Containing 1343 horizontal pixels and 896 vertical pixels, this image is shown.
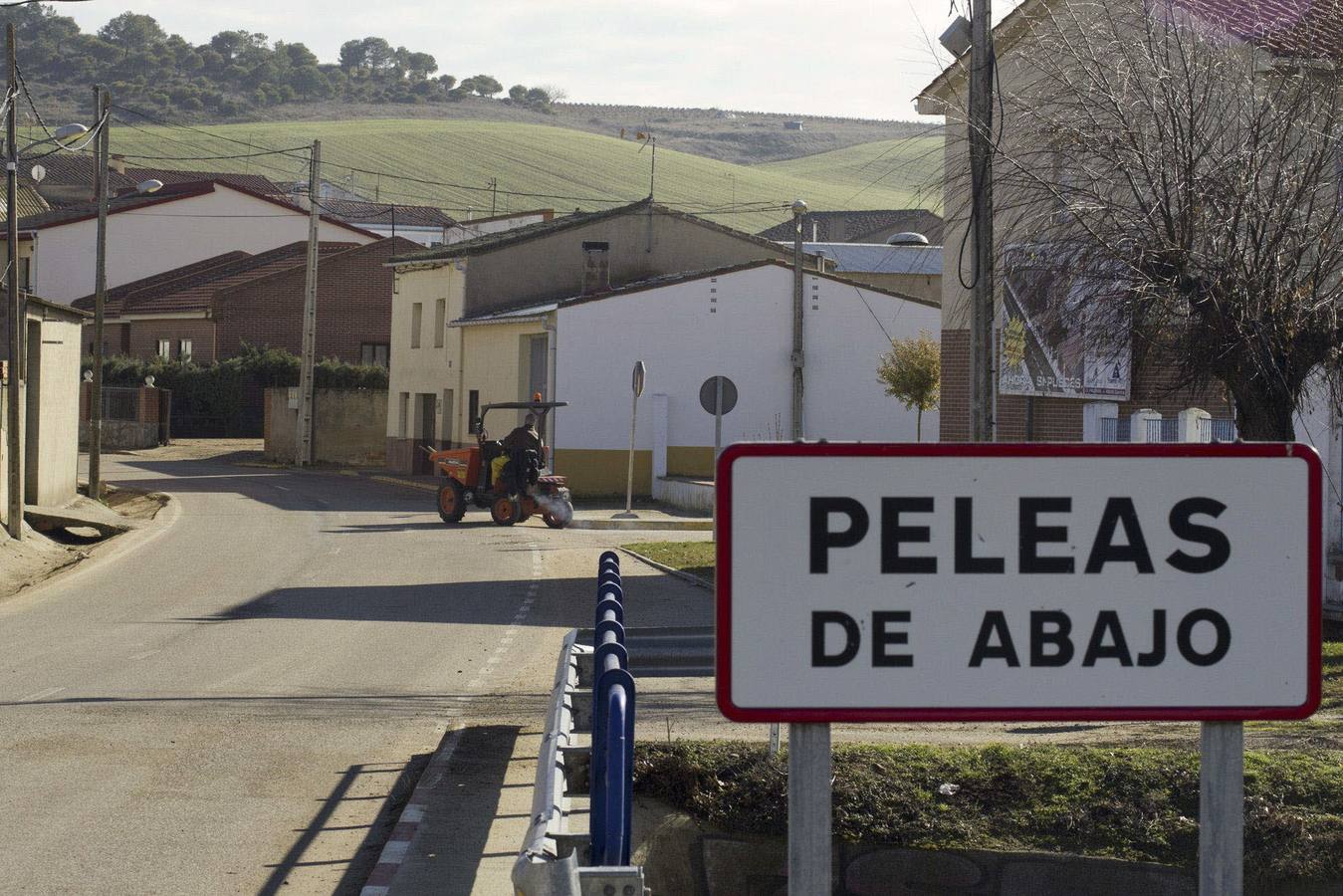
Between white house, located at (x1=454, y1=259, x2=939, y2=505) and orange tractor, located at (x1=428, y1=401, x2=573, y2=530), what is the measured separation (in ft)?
22.6

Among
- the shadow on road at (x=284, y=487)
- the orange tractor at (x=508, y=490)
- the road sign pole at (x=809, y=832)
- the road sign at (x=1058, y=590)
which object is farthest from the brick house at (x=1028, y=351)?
the shadow on road at (x=284, y=487)

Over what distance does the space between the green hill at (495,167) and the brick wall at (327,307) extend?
63.6 meters

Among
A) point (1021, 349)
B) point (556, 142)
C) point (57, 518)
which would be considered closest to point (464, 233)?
point (57, 518)

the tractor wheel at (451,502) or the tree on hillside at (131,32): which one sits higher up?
the tree on hillside at (131,32)

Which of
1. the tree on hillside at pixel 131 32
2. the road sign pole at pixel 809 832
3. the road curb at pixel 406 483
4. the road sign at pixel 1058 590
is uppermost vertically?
the tree on hillside at pixel 131 32

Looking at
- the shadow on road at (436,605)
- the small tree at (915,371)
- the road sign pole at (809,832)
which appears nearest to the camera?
the road sign pole at (809,832)

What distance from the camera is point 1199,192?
8.98m

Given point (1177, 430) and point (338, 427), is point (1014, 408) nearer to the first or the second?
point (1177, 430)

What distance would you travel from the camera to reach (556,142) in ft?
523

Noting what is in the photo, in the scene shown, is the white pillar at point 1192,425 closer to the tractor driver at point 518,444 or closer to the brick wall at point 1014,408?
the brick wall at point 1014,408

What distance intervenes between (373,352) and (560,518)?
31211mm

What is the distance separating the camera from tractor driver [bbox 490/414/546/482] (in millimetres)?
26609

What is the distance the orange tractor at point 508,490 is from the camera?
26859 millimetres

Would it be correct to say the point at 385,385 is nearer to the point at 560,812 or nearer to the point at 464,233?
the point at 464,233
